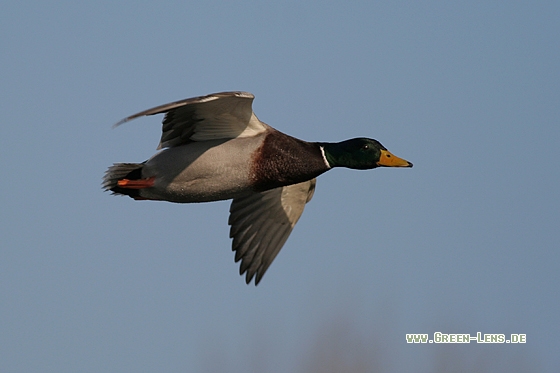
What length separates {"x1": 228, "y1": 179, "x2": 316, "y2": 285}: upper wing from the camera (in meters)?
11.5

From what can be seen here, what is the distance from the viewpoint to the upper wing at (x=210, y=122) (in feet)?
30.6

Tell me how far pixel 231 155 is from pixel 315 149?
96 centimetres

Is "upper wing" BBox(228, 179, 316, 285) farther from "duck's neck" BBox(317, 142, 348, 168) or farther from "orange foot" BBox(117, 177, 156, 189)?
"orange foot" BBox(117, 177, 156, 189)

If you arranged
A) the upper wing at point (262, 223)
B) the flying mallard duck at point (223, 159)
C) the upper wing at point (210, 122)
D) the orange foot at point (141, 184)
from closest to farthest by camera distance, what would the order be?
the upper wing at point (210, 122)
the flying mallard duck at point (223, 159)
the orange foot at point (141, 184)
the upper wing at point (262, 223)

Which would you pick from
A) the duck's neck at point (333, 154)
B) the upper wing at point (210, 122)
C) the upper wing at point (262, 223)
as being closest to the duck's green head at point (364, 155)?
the duck's neck at point (333, 154)

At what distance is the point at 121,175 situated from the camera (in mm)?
9922

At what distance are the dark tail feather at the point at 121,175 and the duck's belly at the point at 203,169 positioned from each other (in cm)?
11

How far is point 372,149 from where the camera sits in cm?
1027

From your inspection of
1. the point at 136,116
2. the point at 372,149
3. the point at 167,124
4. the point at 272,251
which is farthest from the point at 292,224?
the point at 136,116

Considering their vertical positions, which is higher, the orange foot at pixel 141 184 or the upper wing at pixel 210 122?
the upper wing at pixel 210 122

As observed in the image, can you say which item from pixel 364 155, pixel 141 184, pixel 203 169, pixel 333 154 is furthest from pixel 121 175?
pixel 364 155

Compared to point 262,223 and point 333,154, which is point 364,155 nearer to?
point 333,154

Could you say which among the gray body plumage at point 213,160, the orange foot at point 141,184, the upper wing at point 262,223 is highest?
the gray body plumage at point 213,160

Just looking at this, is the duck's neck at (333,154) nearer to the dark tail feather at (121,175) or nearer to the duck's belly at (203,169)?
the duck's belly at (203,169)
